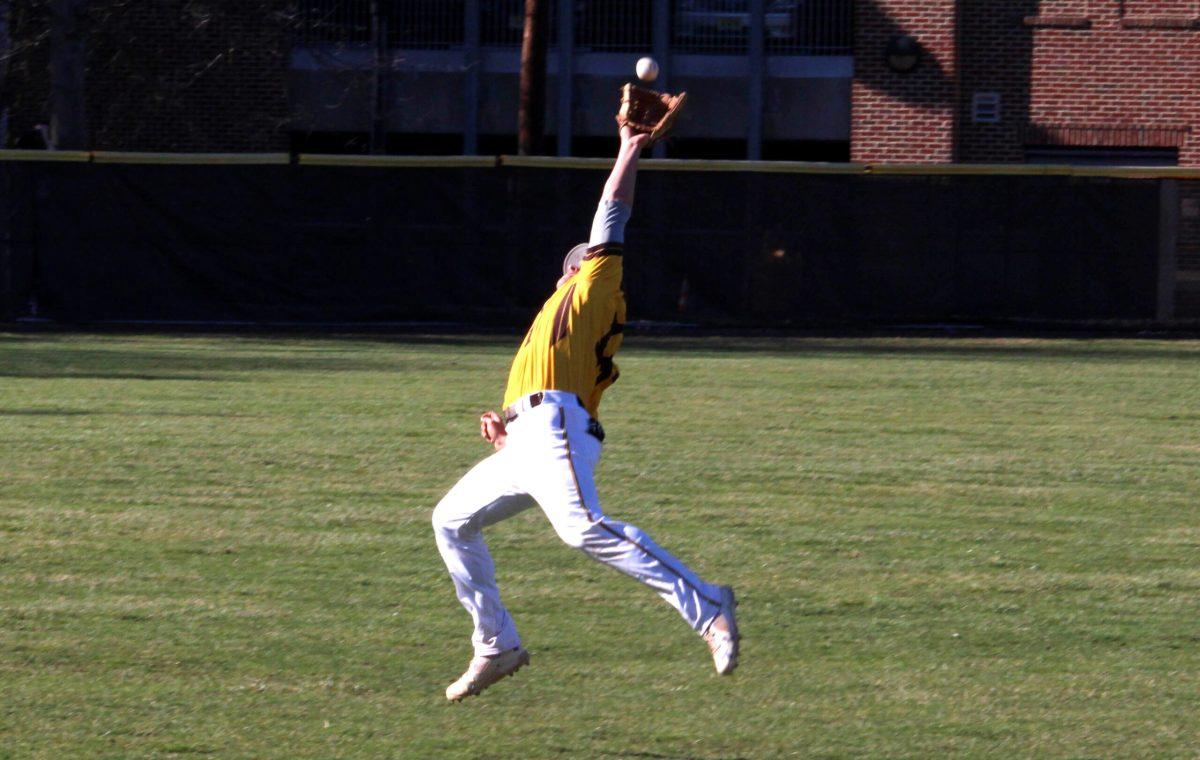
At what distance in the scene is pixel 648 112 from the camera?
6.13 metres

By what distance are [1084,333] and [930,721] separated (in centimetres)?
1791

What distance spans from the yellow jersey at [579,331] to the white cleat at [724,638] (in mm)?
806

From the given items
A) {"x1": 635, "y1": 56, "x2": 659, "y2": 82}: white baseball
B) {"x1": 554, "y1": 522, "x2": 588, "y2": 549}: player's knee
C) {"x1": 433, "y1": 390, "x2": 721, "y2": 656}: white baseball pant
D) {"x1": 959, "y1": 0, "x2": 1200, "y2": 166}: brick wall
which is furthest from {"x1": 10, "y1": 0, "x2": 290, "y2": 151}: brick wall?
{"x1": 554, "y1": 522, "x2": 588, "y2": 549}: player's knee

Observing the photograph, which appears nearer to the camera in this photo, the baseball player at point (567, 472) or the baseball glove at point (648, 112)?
the baseball player at point (567, 472)

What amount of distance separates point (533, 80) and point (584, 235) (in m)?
4.96

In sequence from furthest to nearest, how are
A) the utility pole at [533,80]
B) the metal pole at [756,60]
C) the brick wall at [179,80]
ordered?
the metal pole at [756,60] → the brick wall at [179,80] → the utility pole at [533,80]

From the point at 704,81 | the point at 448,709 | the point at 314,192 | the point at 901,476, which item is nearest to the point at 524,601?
the point at 448,709

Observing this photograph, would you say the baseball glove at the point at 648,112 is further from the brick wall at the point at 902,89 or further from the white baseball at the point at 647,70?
the brick wall at the point at 902,89

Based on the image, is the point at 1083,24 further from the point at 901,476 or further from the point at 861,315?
the point at 901,476

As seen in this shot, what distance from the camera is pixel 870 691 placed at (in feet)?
19.9

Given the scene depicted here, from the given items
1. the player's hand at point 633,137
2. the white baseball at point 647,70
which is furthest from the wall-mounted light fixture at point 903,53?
the player's hand at point 633,137

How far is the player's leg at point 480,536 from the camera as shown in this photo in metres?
5.84

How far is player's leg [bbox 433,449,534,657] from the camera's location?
5836mm

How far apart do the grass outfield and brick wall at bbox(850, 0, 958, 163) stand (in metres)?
13.9
